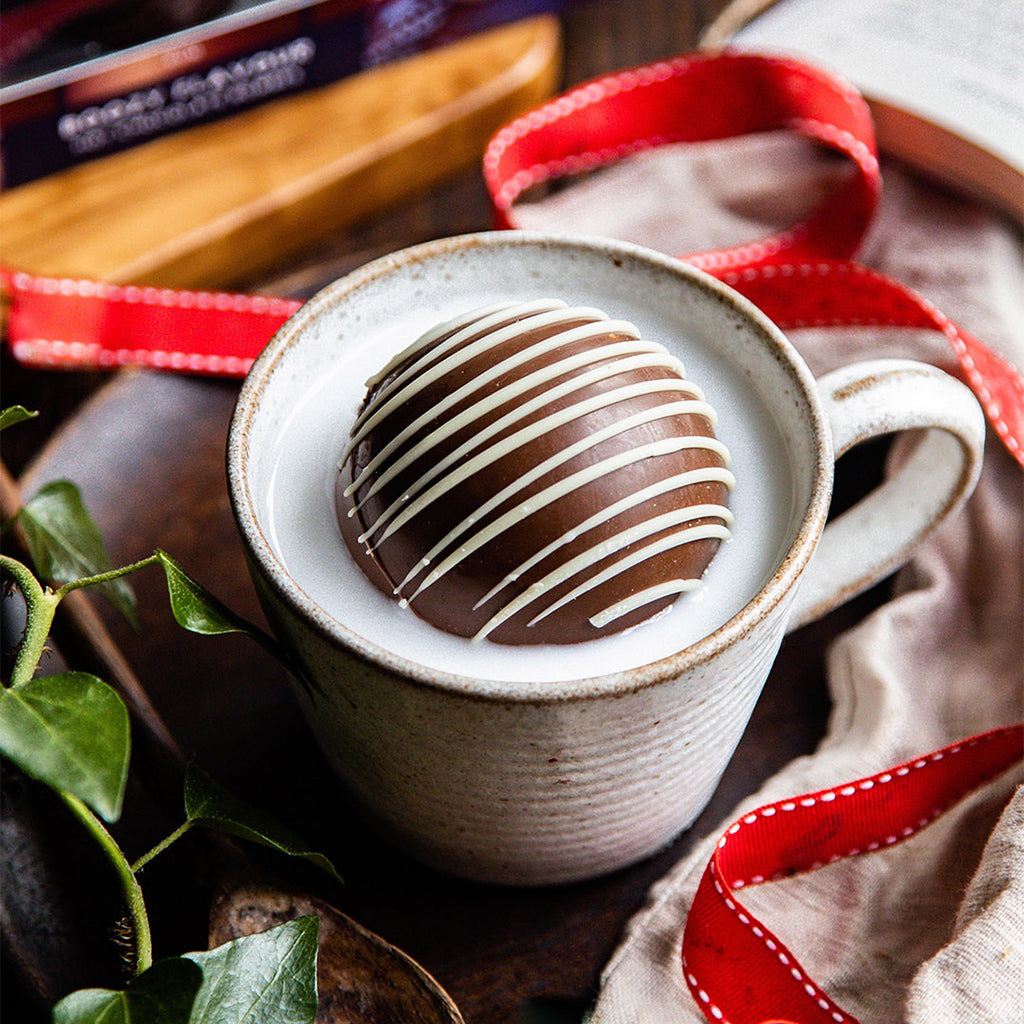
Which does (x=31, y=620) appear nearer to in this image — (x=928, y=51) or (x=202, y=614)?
(x=202, y=614)

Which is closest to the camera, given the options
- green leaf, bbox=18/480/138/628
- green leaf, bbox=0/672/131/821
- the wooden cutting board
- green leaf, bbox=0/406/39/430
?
green leaf, bbox=0/672/131/821

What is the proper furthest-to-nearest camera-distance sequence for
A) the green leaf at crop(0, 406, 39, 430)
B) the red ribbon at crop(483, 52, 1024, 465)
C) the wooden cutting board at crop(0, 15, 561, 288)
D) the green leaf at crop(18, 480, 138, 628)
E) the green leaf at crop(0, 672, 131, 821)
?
the wooden cutting board at crop(0, 15, 561, 288) < the red ribbon at crop(483, 52, 1024, 465) < the green leaf at crop(18, 480, 138, 628) < the green leaf at crop(0, 406, 39, 430) < the green leaf at crop(0, 672, 131, 821)

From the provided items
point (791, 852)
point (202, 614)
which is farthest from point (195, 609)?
point (791, 852)

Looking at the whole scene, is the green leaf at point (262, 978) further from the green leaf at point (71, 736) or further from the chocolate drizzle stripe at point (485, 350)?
the chocolate drizzle stripe at point (485, 350)

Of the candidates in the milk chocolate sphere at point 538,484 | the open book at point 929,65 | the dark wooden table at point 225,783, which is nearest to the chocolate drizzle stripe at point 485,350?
the milk chocolate sphere at point 538,484

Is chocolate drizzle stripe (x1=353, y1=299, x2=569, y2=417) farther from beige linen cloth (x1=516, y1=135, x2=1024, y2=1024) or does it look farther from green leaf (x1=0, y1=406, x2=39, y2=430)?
beige linen cloth (x1=516, y1=135, x2=1024, y2=1024)

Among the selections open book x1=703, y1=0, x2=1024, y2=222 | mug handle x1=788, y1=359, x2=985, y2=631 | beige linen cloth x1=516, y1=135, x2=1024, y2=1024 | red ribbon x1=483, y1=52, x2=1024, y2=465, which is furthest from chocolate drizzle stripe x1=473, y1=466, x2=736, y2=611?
open book x1=703, y1=0, x2=1024, y2=222
